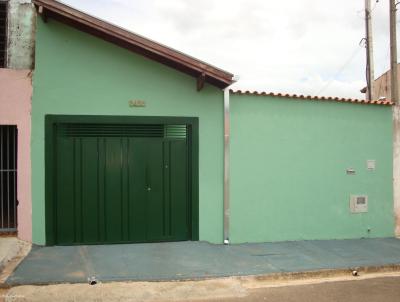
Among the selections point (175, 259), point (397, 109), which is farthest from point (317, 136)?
point (175, 259)

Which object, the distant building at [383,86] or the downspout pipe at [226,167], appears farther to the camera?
the distant building at [383,86]

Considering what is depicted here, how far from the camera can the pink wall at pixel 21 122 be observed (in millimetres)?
8656

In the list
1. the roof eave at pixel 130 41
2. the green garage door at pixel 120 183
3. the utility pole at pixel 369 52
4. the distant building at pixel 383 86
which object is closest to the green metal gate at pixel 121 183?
the green garage door at pixel 120 183

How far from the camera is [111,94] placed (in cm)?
909

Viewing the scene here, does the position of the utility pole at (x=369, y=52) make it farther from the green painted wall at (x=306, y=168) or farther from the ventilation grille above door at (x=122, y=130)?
the ventilation grille above door at (x=122, y=130)

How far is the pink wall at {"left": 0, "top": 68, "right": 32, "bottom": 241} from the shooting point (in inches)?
341

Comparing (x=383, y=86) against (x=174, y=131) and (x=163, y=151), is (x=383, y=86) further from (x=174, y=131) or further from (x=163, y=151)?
(x=163, y=151)

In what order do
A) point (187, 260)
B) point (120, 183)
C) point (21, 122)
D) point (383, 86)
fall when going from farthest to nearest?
1. point (383, 86)
2. point (120, 183)
3. point (21, 122)
4. point (187, 260)

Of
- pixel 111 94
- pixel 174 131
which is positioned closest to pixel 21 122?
pixel 111 94

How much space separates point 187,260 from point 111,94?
12.1ft

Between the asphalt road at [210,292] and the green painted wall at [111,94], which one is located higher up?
the green painted wall at [111,94]

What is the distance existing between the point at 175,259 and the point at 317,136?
4431 millimetres

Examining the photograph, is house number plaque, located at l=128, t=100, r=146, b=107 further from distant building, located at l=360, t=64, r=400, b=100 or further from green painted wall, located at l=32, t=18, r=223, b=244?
distant building, located at l=360, t=64, r=400, b=100

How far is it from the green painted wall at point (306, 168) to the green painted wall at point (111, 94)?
46 centimetres
